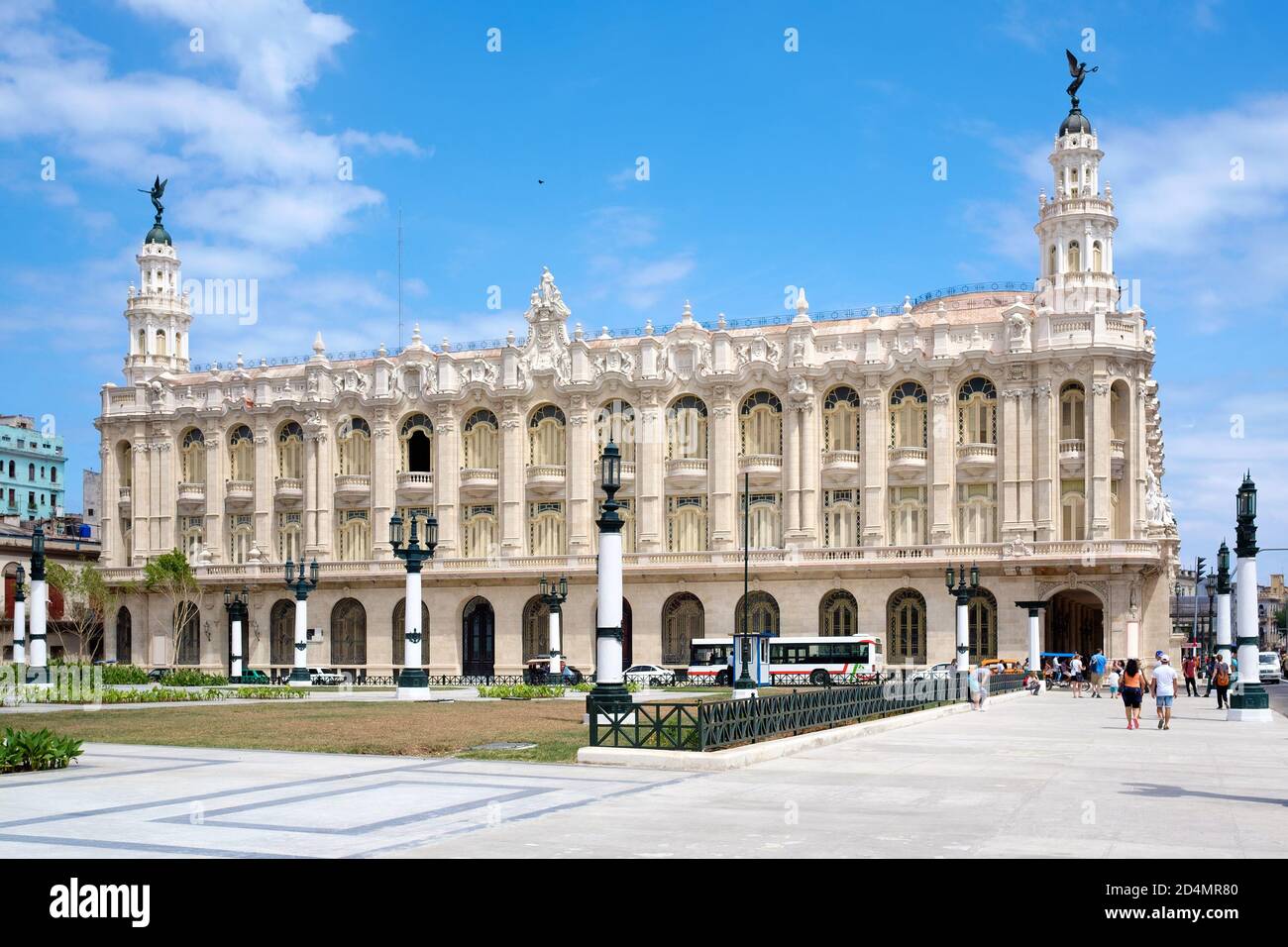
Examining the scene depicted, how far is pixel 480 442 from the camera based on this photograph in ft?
262

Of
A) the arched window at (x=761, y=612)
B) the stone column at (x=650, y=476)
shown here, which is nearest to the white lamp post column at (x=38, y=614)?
the stone column at (x=650, y=476)

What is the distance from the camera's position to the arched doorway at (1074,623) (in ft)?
230

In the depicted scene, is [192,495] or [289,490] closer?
[289,490]

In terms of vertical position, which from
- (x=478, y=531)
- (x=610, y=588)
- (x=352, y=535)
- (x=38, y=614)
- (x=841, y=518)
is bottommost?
(x=38, y=614)

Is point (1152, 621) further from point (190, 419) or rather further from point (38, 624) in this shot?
point (190, 419)

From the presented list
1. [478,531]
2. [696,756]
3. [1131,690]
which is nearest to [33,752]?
[696,756]

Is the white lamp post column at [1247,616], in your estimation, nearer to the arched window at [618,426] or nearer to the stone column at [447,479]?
the arched window at [618,426]

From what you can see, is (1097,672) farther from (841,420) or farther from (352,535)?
(352,535)

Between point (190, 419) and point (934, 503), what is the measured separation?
150ft

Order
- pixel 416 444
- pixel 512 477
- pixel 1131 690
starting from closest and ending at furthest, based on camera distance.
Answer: pixel 1131 690 < pixel 512 477 < pixel 416 444

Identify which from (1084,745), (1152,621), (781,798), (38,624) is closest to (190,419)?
(38,624)

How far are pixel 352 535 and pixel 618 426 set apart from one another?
1756cm

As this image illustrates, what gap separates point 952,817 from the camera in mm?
16125

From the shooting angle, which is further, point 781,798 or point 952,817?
point 781,798
